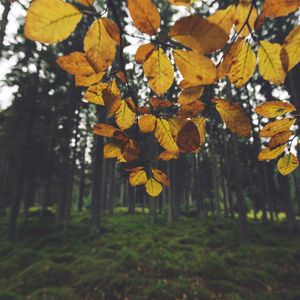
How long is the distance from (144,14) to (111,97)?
27 centimetres

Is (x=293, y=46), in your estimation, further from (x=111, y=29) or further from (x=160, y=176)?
(x=160, y=176)

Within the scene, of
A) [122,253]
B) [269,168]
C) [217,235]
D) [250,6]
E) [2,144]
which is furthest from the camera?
[269,168]

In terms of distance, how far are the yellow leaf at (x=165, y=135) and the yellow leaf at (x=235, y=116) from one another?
0.14 m

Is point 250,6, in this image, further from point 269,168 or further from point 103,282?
point 269,168

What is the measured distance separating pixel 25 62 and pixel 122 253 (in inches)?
410

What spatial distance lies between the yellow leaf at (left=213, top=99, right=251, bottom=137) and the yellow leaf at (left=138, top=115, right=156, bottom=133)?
17 cm

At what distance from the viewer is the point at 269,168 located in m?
20.8

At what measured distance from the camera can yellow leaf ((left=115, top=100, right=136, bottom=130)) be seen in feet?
2.48

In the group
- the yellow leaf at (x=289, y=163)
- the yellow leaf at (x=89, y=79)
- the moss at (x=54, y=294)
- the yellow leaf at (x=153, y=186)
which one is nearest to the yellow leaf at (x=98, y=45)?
the yellow leaf at (x=89, y=79)

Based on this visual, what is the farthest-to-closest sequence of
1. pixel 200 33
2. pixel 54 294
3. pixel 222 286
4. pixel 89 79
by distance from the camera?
pixel 222 286 < pixel 54 294 < pixel 89 79 < pixel 200 33

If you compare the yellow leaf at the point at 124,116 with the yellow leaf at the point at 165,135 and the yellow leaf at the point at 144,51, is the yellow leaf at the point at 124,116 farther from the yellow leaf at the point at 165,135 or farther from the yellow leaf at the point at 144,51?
the yellow leaf at the point at 144,51

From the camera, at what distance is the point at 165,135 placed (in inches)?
27.4

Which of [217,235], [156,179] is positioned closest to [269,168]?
[217,235]

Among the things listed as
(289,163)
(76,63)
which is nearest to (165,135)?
(76,63)
